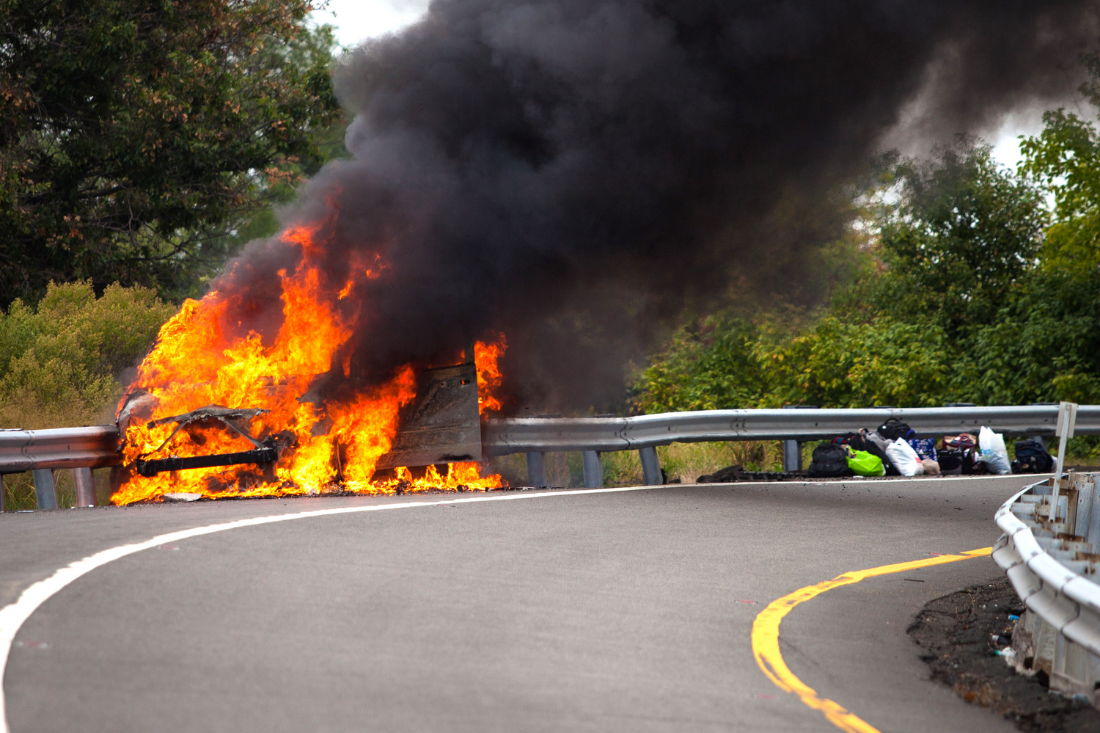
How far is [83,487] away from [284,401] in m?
2.00

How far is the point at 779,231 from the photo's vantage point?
13414 millimetres

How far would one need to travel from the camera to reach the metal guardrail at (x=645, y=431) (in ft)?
32.8

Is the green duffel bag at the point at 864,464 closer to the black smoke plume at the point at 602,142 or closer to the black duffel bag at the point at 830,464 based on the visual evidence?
the black duffel bag at the point at 830,464

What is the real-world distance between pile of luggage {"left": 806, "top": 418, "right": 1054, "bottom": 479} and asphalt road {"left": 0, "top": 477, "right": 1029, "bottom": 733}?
410 cm

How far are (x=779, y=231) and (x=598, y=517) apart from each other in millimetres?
5593

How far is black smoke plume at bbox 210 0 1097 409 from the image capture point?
39.7 ft

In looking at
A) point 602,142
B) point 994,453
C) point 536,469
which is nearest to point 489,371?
point 536,469

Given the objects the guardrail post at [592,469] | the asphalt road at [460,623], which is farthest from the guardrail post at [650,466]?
the asphalt road at [460,623]

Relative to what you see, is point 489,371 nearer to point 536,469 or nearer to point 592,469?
point 536,469

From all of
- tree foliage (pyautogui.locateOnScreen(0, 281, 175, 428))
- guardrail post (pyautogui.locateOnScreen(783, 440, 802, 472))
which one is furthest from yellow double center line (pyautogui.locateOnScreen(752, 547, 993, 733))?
tree foliage (pyautogui.locateOnScreen(0, 281, 175, 428))

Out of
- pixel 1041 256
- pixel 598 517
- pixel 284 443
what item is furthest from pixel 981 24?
pixel 1041 256

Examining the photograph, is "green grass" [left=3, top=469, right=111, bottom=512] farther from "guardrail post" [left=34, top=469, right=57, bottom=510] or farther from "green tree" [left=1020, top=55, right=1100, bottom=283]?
"green tree" [left=1020, top=55, right=1100, bottom=283]

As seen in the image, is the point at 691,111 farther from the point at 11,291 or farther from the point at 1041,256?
the point at 1041,256

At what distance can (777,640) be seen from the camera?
223 inches
